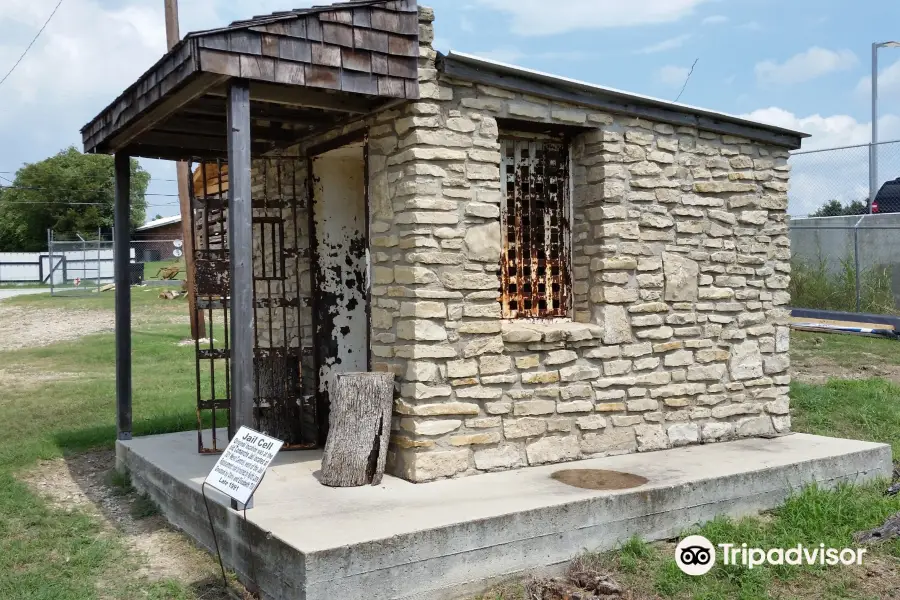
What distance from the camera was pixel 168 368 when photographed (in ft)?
42.0

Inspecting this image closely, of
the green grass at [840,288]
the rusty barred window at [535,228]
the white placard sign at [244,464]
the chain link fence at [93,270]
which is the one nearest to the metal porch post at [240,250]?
the white placard sign at [244,464]

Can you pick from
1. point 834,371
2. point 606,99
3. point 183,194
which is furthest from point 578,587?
point 183,194

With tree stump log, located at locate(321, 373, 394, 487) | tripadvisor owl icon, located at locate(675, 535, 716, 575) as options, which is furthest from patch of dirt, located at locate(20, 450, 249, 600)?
tripadvisor owl icon, located at locate(675, 535, 716, 575)

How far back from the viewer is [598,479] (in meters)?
5.54

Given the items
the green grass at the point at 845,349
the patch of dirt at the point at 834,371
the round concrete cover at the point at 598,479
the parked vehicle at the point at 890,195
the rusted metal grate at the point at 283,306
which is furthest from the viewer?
the parked vehicle at the point at 890,195

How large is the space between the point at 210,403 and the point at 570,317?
2.85 meters

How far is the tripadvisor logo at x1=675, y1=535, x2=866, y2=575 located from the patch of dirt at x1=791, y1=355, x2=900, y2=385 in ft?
17.4

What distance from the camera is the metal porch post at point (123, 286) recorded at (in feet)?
23.9

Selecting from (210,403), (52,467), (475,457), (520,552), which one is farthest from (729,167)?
(52,467)

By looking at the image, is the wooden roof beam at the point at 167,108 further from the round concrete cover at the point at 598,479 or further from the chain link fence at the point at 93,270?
the chain link fence at the point at 93,270

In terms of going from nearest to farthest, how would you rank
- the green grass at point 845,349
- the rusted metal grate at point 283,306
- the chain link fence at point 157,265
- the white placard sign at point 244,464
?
the white placard sign at point 244,464 → the rusted metal grate at point 283,306 → the green grass at point 845,349 → the chain link fence at point 157,265

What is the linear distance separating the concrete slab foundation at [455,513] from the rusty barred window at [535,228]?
1.25 metres

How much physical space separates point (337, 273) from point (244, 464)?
8.08ft

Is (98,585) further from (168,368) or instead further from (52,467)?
(168,368)
